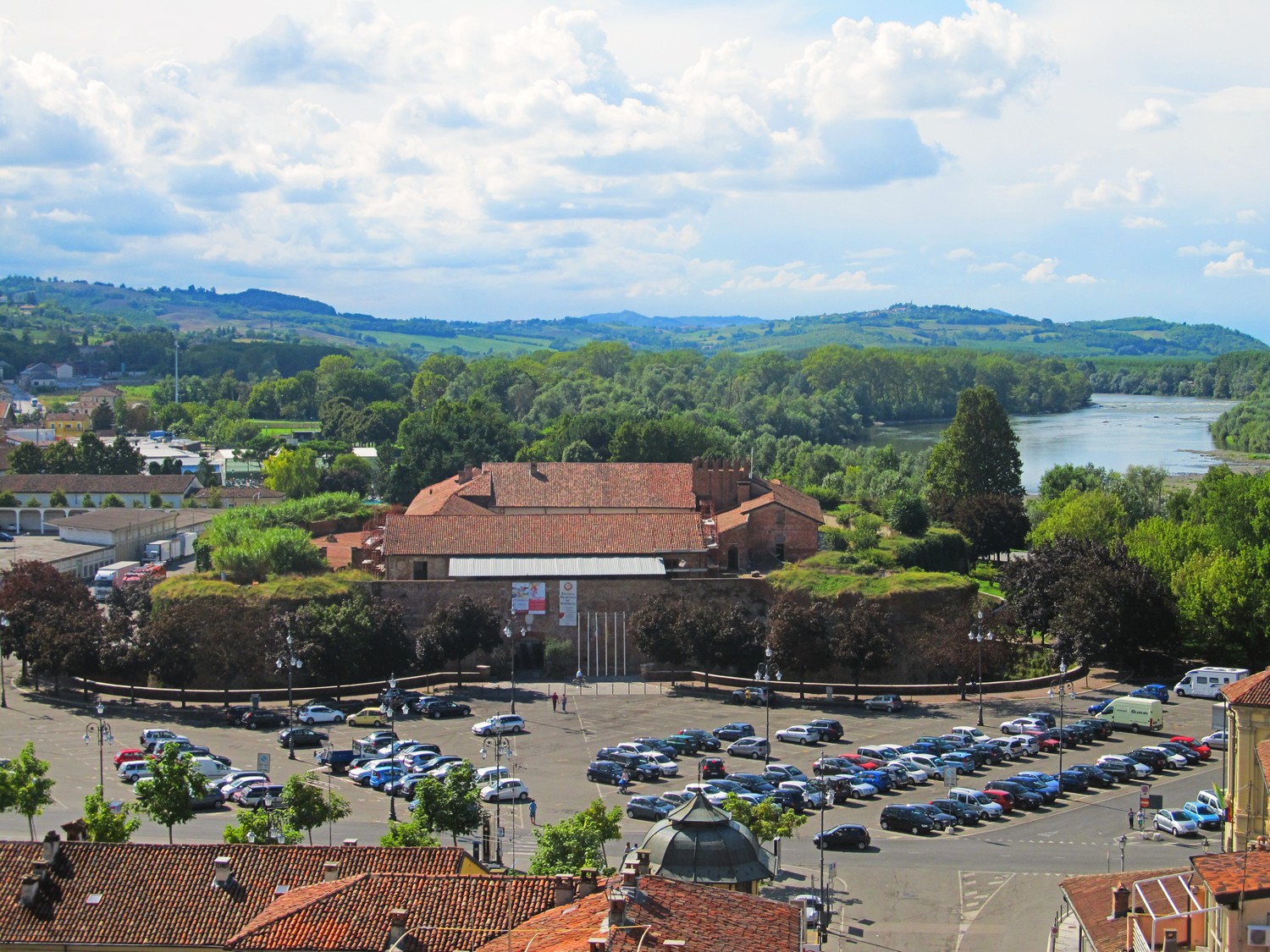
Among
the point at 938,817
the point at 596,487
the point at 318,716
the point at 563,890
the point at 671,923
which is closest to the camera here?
the point at 671,923

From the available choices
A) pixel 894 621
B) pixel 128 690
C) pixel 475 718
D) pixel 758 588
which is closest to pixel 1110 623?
pixel 894 621

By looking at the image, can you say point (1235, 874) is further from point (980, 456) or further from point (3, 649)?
point (980, 456)

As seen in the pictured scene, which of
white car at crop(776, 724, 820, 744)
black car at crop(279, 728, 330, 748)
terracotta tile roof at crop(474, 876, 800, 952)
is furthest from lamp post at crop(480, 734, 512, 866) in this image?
terracotta tile roof at crop(474, 876, 800, 952)

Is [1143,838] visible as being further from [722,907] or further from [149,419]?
[149,419]

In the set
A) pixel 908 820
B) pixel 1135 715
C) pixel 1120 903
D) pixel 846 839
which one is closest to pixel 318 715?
pixel 846 839

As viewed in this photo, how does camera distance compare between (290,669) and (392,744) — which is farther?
(290,669)

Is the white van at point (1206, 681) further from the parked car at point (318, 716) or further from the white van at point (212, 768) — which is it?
the white van at point (212, 768)
